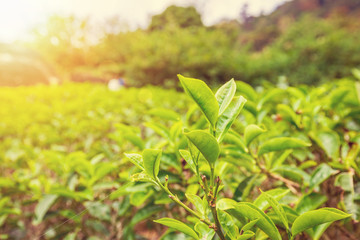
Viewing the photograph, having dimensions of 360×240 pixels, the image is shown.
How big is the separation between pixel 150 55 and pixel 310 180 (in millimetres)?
10512

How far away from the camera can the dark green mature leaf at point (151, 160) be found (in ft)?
2.20

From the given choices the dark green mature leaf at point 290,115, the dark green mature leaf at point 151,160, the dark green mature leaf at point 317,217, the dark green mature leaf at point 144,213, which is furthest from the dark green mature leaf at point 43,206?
the dark green mature leaf at point 290,115

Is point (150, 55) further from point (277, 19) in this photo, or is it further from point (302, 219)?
point (277, 19)

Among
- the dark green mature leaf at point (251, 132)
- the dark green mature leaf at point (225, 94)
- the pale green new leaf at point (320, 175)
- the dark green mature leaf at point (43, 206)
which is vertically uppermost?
the dark green mature leaf at point (225, 94)

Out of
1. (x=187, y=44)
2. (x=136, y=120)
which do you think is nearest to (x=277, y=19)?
(x=187, y=44)

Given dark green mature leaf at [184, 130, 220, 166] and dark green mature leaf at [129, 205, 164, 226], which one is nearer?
dark green mature leaf at [184, 130, 220, 166]

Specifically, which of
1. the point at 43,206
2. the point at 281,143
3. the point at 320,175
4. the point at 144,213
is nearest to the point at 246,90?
the point at 281,143

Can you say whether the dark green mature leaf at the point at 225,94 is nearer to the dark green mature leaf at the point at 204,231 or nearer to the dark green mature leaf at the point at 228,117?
the dark green mature leaf at the point at 228,117

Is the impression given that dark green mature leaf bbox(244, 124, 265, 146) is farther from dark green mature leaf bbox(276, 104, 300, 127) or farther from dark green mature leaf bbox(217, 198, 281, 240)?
dark green mature leaf bbox(276, 104, 300, 127)

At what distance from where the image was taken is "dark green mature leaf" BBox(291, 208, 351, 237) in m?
0.66

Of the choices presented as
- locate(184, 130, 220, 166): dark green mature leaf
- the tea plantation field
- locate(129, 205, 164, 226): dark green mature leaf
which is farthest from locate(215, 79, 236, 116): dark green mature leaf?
locate(129, 205, 164, 226): dark green mature leaf

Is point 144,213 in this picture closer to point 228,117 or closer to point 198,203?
point 198,203

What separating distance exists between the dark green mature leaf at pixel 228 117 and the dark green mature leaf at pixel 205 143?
0.09 meters

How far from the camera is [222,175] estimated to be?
1.12m
